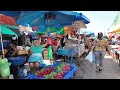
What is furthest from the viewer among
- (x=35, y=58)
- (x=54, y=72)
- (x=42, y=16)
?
(x=42, y=16)

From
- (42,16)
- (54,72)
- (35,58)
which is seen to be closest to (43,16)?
(42,16)

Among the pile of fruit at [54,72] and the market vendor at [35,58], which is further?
the market vendor at [35,58]

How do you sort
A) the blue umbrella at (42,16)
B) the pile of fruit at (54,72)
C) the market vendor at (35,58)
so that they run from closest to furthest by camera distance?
the pile of fruit at (54,72) → the market vendor at (35,58) → the blue umbrella at (42,16)

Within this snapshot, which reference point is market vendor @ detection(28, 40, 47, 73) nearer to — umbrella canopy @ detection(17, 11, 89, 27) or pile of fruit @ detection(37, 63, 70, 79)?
pile of fruit @ detection(37, 63, 70, 79)

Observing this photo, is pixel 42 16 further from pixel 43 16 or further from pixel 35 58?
pixel 35 58

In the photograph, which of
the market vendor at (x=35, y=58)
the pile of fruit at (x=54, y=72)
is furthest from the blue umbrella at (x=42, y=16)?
the pile of fruit at (x=54, y=72)

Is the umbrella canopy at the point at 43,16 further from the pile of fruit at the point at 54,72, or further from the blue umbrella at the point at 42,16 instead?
the pile of fruit at the point at 54,72

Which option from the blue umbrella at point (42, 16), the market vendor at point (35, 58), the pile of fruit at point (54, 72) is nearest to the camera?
the pile of fruit at point (54, 72)

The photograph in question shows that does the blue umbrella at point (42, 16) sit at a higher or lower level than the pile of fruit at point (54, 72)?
higher

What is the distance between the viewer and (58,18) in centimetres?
759
